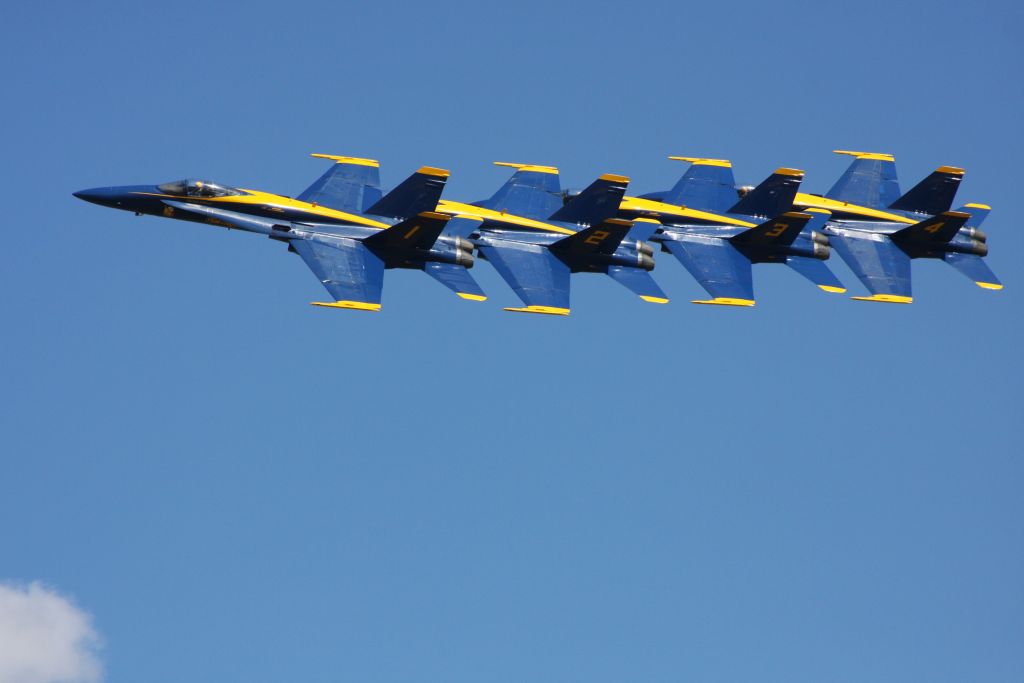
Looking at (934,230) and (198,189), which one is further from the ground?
(934,230)

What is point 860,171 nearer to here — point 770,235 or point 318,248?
point 770,235

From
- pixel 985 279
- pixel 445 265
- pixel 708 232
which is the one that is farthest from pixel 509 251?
pixel 985 279

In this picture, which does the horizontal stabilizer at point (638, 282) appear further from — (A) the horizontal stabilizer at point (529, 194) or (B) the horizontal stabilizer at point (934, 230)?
(B) the horizontal stabilizer at point (934, 230)

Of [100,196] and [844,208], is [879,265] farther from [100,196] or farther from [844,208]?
[100,196]

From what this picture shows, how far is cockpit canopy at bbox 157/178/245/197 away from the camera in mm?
105312

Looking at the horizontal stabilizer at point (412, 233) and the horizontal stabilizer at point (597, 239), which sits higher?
the horizontal stabilizer at point (597, 239)

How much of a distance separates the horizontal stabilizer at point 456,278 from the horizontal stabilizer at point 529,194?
714cm

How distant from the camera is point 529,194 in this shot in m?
111

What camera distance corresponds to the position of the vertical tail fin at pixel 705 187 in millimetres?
113375

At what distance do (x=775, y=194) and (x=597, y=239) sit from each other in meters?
12.1

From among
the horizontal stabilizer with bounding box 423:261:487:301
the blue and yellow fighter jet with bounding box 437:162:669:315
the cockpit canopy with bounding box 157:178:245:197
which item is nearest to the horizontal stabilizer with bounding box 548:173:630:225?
the blue and yellow fighter jet with bounding box 437:162:669:315

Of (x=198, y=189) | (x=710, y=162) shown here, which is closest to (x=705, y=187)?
(x=710, y=162)

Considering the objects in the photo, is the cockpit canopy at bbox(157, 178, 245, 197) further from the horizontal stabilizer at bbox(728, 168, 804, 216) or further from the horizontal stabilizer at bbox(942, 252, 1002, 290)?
the horizontal stabilizer at bbox(942, 252, 1002, 290)

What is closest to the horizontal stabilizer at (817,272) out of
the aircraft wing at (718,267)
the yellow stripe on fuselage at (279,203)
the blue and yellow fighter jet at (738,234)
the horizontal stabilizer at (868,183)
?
the blue and yellow fighter jet at (738,234)
